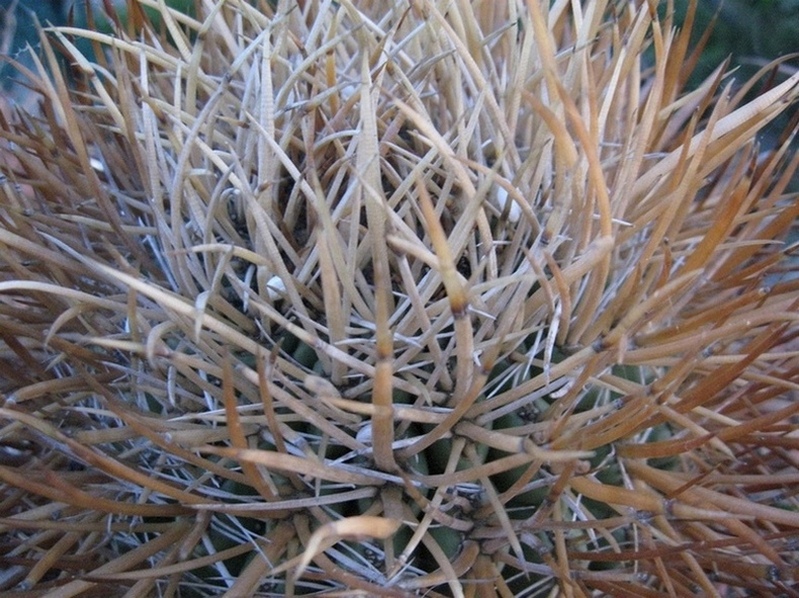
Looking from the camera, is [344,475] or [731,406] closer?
[344,475]

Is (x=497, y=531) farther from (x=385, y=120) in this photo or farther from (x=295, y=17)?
(x=295, y=17)

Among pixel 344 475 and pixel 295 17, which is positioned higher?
pixel 295 17

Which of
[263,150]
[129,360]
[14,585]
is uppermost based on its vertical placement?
[263,150]

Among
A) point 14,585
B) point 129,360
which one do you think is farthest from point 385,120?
point 14,585

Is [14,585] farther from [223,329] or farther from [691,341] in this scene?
[691,341]

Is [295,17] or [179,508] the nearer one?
[179,508]

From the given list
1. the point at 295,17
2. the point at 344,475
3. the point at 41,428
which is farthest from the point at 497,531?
the point at 295,17
